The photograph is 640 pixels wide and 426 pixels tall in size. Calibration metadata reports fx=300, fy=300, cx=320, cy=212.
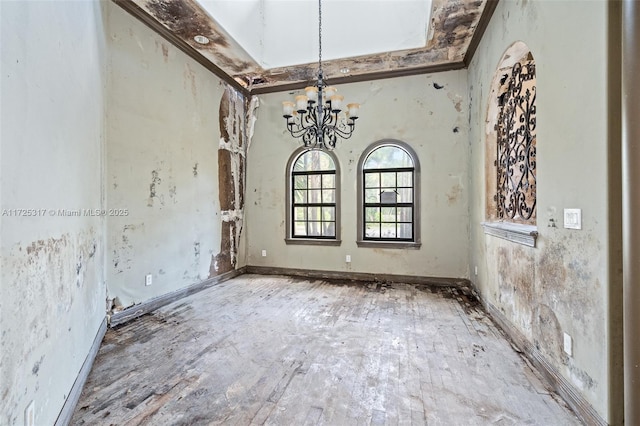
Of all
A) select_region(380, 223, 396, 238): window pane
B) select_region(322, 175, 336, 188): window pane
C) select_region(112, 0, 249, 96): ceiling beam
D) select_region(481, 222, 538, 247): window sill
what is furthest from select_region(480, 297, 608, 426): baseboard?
select_region(112, 0, 249, 96): ceiling beam

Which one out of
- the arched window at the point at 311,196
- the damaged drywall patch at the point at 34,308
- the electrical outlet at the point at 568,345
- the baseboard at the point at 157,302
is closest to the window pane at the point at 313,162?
the arched window at the point at 311,196

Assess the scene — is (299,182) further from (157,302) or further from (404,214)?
(157,302)

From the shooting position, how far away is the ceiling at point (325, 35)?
135 inches

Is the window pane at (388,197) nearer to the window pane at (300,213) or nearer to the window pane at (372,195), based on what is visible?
the window pane at (372,195)

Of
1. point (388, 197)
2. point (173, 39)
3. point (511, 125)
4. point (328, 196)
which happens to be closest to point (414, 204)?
point (388, 197)

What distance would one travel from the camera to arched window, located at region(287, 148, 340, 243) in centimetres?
527

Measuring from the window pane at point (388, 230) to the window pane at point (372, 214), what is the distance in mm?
156

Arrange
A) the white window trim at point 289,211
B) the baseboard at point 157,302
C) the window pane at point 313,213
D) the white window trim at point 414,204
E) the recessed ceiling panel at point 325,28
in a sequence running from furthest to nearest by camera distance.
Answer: the window pane at point 313,213, the white window trim at point 289,211, the white window trim at point 414,204, the recessed ceiling panel at point 325,28, the baseboard at point 157,302

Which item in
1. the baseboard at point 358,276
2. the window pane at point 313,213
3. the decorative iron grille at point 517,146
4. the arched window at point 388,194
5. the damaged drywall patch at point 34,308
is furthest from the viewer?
the window pane at point 313,213

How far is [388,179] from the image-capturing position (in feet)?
16.3

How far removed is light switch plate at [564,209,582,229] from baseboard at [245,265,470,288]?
9.40 feet

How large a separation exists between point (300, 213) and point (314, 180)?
651mm

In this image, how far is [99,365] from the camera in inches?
89.3

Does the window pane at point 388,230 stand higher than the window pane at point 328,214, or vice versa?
the window pane at point 328,214
